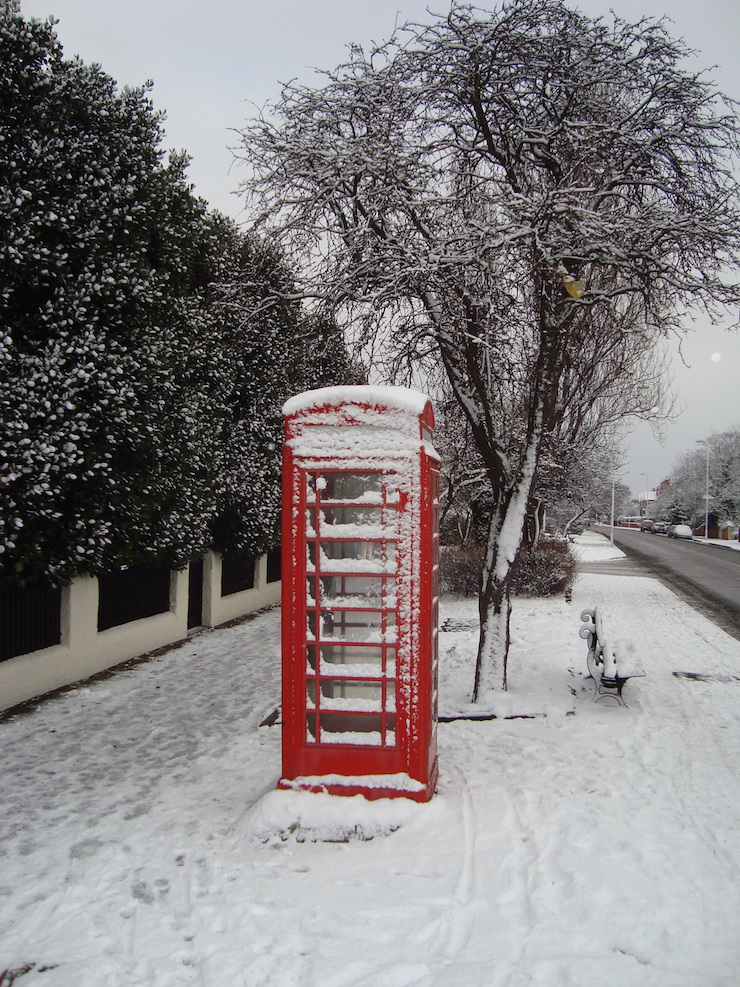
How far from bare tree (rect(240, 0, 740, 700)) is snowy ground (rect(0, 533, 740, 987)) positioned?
7.24ft

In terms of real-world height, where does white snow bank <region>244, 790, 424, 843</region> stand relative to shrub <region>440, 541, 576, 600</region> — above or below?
below

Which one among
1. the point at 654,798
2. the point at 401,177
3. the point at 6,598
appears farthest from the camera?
the point at 6,598

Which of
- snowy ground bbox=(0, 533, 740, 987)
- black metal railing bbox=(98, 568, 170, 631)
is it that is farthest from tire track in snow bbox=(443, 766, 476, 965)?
black metal railing bbox=(98, 568, 170, 631)

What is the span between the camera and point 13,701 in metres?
7.76

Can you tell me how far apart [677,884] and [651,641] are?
7.99 meters

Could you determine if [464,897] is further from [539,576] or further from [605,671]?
[539,576]

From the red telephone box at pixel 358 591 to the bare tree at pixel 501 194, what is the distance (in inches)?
88.2

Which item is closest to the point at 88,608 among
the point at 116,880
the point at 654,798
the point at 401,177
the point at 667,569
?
the point at 116,880

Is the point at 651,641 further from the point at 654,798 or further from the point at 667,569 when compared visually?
the point at 667,569

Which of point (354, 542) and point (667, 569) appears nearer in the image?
point (354, 542)

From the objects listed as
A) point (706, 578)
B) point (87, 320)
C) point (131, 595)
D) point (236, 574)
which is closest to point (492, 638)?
point (87, 320)

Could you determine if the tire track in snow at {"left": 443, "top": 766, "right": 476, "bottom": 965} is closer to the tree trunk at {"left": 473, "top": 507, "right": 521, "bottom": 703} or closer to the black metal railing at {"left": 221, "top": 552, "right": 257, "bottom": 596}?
the tree trunk at {"left": 473, "top": 507, "right": 521, "bottom": 703}

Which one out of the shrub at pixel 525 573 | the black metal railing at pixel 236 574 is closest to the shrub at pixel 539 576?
the shrub at pixel 525 573

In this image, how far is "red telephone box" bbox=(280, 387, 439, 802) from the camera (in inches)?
172
